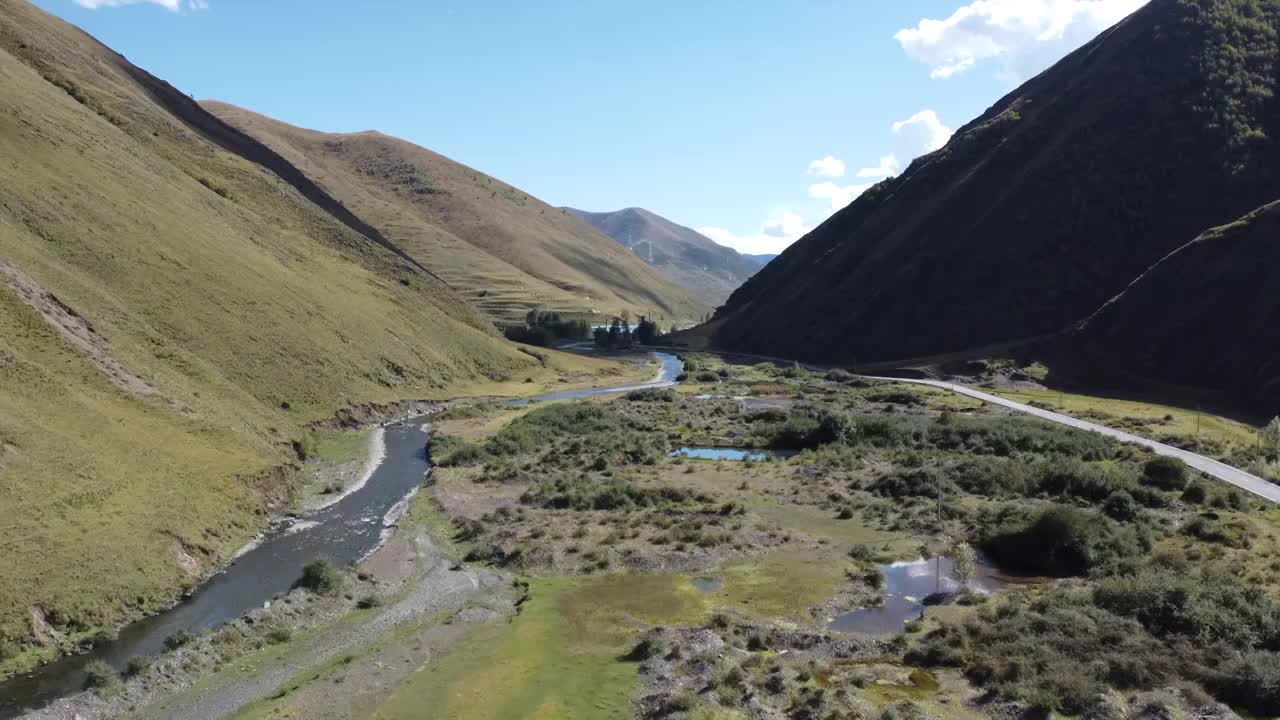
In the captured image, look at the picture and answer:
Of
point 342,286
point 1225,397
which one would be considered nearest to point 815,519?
point 1225,397

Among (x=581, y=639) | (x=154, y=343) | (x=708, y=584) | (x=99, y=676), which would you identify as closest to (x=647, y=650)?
(x=581, y=639)

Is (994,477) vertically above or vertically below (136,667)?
above

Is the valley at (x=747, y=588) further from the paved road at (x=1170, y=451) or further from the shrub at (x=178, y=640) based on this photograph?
the paved road at (x=1170, y=451)

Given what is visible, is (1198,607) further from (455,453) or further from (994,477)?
(455,453)

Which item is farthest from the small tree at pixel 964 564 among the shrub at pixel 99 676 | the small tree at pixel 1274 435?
the small tree at pixel 1274 435

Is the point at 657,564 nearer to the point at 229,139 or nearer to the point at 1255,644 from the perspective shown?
the point at 1255,644
